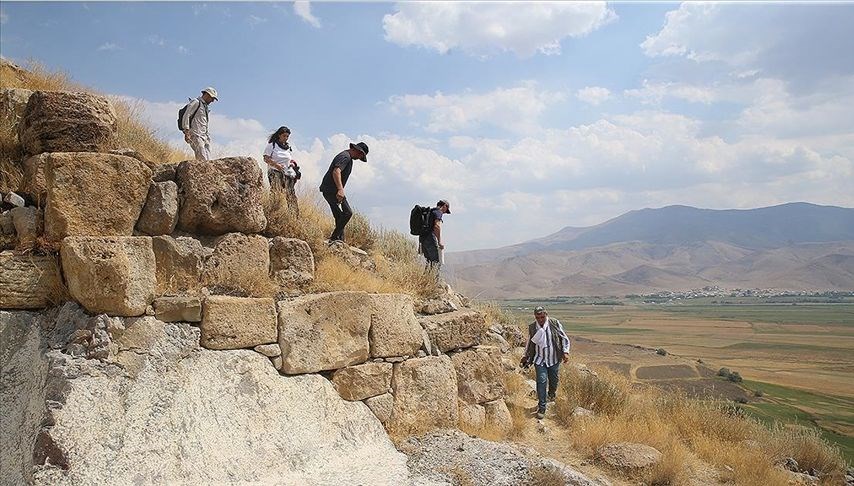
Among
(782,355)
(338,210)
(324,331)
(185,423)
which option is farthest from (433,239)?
(782,355)

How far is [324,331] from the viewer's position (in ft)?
17.4

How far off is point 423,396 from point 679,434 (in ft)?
16.0

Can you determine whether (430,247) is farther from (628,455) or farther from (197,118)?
(628,455)

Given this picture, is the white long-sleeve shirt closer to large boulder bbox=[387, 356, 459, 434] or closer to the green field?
large boulder bbox=[387, 356, 459, 434]

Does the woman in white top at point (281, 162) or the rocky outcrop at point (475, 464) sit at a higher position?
the woman in white top at point (281, 162)

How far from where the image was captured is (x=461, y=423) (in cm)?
635

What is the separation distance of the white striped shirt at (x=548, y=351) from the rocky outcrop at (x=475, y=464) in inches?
93.4

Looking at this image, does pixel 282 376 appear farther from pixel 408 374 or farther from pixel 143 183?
pixel 143 183

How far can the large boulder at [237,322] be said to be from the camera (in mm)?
4590

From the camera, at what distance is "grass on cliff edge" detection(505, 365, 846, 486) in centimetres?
692

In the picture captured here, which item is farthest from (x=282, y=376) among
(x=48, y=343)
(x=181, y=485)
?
(x=48, y=343)

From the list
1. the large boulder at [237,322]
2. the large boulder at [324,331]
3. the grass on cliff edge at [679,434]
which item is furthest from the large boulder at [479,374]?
the large boulder at [237,322]

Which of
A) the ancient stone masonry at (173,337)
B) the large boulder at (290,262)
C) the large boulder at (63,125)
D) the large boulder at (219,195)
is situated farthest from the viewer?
the large boulder at (290,262)

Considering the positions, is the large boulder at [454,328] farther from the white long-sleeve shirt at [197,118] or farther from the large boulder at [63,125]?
the white long-sleeve shirt at [197,118]
